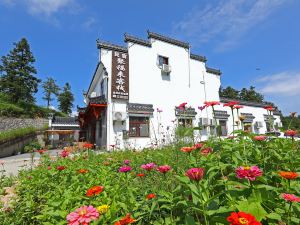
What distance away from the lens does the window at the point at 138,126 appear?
12812 millimetres

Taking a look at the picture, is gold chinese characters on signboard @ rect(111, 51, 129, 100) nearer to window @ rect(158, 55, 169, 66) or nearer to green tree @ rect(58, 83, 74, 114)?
window @ rect(158, 55, 169, 66)

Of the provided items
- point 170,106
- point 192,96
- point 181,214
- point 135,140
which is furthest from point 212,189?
point 192,96

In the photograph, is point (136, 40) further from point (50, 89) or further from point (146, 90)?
point (50, 89)

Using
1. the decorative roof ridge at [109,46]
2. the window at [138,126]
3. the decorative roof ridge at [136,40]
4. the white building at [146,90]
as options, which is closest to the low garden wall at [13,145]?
the white building at [146,90]

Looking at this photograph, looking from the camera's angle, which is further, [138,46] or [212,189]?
[138,46]

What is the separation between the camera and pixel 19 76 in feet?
107

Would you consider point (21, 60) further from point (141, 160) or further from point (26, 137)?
point (141, 160)

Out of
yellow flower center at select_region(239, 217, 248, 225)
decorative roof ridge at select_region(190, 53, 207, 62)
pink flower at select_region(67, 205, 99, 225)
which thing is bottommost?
pink flower at select_region(67, 205, 99, 225)

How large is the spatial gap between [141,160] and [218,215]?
3418 millimetres

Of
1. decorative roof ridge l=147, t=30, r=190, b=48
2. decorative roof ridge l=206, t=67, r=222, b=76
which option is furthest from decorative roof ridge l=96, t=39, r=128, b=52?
decorative roof ridge l=206, t=67, r=222, b=76

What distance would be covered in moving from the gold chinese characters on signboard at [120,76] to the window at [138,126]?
1387 mm

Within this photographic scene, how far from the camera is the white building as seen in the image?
40.5 ft

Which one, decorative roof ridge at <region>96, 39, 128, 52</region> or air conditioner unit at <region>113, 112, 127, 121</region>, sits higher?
decorative roof ridge at <region>96, 39, 128, 52</region>

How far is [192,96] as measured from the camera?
15492 mm
